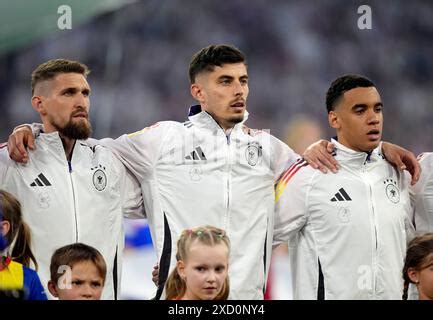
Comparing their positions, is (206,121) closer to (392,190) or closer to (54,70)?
(54,70)

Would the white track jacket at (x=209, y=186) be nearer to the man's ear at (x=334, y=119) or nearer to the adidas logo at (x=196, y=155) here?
the adidas logo at (x=196, y=155)

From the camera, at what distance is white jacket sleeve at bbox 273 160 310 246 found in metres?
3.91

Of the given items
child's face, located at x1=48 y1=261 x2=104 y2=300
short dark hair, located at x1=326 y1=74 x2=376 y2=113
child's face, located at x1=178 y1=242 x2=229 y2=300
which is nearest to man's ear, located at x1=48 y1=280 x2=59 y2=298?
child's face, located at x1=48 y1=261 x2=104 y2=300

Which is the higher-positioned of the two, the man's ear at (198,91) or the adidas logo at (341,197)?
the man's ear at (198,91)

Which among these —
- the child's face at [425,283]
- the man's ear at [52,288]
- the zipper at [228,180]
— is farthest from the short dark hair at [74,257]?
the child's face at [425,283]

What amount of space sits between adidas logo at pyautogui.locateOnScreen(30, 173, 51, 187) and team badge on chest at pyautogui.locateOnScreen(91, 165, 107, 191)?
0.20 meters

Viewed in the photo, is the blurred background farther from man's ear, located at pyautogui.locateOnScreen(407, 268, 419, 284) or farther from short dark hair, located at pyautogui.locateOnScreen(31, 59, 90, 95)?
man's ear, located at pyautogui.locateOnScreen(407, 268, 419, 284)

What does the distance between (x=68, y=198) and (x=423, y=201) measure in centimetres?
166

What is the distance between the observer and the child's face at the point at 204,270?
3.69 m

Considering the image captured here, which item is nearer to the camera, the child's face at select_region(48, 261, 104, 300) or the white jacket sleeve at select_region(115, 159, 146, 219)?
the child's face at select_region(48, 261, 104, 300)

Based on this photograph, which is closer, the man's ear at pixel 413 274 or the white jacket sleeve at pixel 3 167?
the white jacket sleeve at pixel 3 167

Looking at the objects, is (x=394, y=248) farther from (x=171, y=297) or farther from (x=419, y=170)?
(x=171, y=297)
